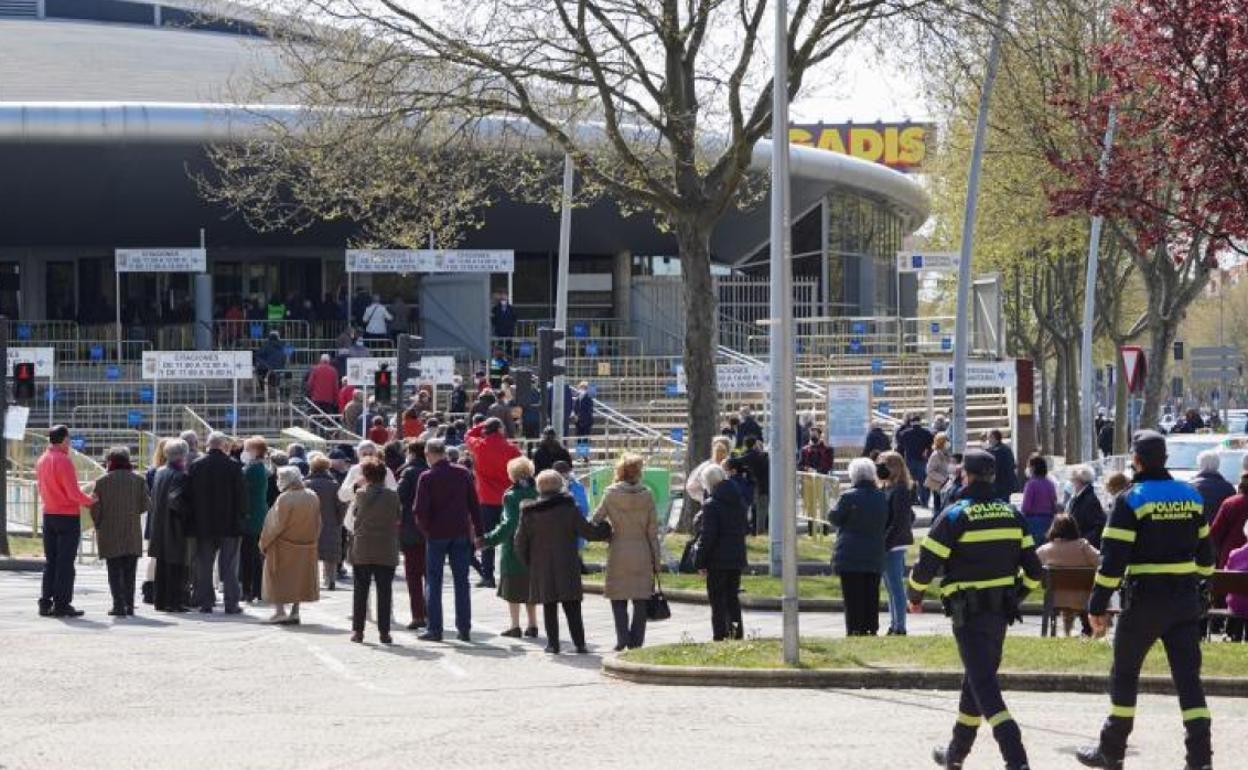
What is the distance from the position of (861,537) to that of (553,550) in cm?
247

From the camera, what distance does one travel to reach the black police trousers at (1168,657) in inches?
438

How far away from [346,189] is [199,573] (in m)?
8.29

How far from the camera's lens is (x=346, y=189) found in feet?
95.4

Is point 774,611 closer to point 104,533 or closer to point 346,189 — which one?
point 104,533

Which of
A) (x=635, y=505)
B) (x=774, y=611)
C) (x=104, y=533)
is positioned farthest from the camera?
(x=774, y=611)

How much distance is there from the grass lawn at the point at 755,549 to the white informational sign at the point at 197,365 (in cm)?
1199

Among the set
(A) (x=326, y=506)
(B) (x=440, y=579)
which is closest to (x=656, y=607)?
(B) (x=440, y=579)

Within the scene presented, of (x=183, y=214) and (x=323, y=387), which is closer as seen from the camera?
(x=323, y=387)

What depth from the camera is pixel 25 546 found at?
3083cm

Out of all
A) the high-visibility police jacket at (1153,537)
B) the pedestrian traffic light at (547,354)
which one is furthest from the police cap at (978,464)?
the pedestrian traffic light at (547,354)

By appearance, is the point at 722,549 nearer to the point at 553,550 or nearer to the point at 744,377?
the point at 553,550

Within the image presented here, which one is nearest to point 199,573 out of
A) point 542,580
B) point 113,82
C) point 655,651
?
point 542,580

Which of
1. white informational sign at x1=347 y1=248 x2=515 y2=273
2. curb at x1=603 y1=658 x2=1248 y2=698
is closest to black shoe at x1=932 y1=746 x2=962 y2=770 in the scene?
curb at x1=603 y1=658 x2=1248 y2=698

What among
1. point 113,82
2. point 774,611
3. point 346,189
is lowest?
point 774,611
